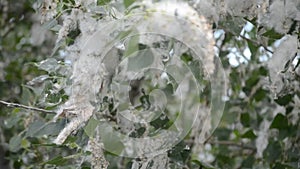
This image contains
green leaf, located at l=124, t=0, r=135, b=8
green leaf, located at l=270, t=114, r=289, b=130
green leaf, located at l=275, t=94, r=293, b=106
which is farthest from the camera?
green leaf, located at l=270, t=114, r=289, b=130

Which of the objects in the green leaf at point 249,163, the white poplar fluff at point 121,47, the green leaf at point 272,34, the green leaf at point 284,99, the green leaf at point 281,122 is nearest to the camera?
the white poplar fluff at point 121,47

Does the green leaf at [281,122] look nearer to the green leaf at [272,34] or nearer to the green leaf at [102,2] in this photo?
the green leaf at [272,34]

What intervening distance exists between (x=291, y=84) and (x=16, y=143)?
666 mm

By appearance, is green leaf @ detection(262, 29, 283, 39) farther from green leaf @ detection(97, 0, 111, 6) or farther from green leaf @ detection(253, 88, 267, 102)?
green leaf @ detection(253, 88, 267, 102)

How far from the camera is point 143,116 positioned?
46.3 inches

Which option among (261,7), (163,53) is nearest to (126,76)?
(163,53)

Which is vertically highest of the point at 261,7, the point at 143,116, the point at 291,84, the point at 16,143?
the point at 261,7

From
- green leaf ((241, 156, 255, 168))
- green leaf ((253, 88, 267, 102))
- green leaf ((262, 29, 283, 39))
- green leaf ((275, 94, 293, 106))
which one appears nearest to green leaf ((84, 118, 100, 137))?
green leaf ((262, 29, 283, 39))

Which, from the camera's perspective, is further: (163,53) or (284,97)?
(284,97)

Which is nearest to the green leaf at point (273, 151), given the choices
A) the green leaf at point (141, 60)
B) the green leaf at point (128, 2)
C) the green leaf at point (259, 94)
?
the green leaf at point (259, 94)

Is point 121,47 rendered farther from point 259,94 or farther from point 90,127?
point 259,94

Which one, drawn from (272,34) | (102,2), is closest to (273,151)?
(272,34)

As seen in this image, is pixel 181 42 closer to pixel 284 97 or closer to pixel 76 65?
pixel 76 65

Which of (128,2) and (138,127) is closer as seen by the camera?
(128,2)
